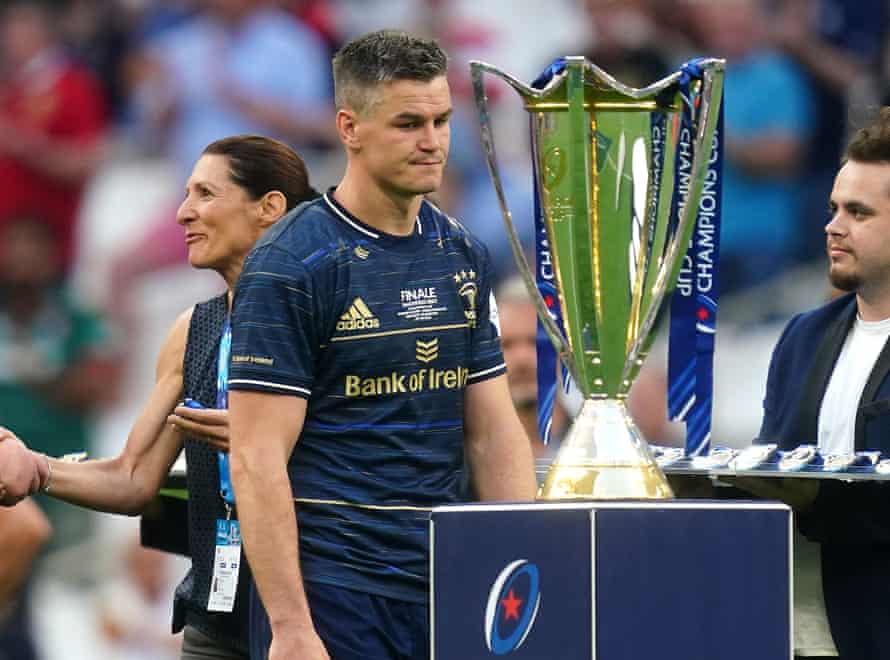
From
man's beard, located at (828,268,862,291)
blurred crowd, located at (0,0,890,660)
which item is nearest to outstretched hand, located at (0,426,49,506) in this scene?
man's beard, located at (828,268,862,291)

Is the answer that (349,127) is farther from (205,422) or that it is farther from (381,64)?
(205,422)

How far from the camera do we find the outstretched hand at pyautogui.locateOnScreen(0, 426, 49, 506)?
3727 millimetres

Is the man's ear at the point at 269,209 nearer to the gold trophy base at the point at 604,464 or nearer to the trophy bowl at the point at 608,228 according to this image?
the trophy bowl at the point at 608,228

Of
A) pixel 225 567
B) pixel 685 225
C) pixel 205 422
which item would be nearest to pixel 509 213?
pixel 685 225

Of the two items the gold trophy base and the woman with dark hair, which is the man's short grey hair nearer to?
the gold trophy base

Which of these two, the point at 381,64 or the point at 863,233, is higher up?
the point at 381,64

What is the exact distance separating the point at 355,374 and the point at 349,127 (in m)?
0.42

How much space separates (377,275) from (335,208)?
0.48ft

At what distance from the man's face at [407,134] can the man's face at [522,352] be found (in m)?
2.08

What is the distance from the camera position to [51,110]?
22.2 ft

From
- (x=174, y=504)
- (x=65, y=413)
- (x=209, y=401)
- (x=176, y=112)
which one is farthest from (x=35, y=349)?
(x=209, y=401)

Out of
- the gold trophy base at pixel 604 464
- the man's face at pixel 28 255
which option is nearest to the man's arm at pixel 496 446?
the gold trophy base at pixel 604 464

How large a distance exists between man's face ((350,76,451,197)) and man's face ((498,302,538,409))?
2.08 metres

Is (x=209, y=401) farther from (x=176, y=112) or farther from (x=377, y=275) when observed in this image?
(x=176, y=112)
